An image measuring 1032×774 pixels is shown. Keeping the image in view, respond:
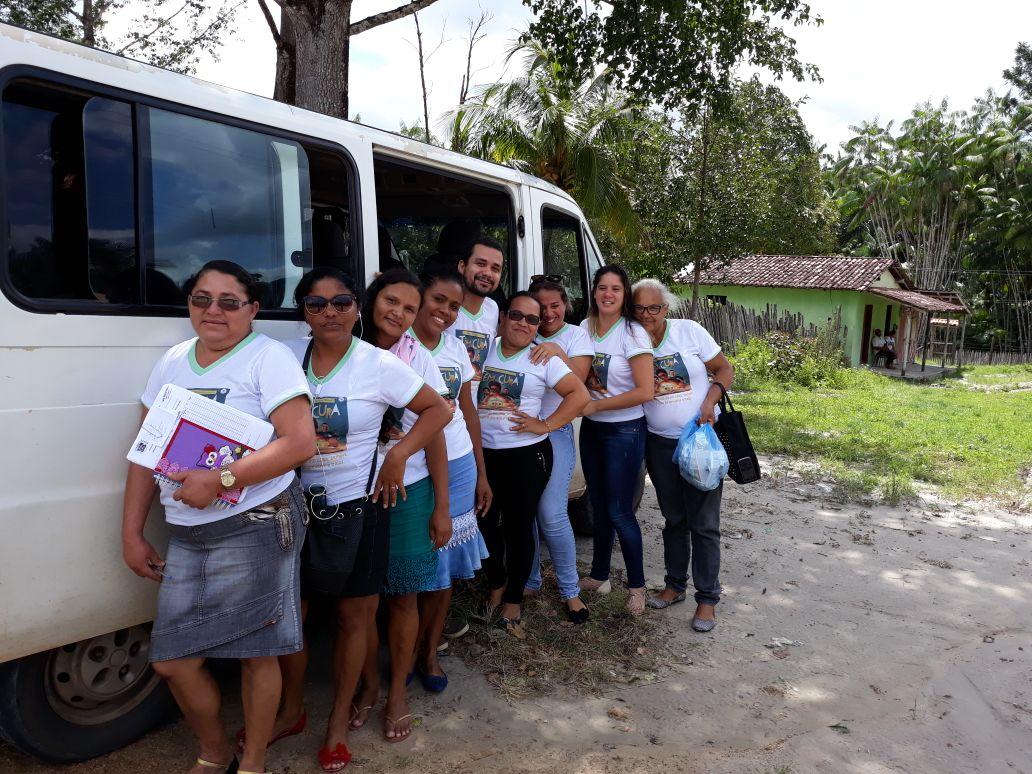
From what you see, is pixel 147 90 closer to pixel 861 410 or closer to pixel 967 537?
pixel 967 537

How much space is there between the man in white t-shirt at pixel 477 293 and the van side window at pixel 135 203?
0.79 meters

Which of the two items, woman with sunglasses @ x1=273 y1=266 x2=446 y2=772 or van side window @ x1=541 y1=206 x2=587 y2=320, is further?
van side window @ x1=541 y1=206 x2=587 y2=320

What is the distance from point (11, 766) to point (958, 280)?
4088cm

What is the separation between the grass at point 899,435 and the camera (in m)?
8.10

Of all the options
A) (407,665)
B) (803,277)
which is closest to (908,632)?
(407,665)

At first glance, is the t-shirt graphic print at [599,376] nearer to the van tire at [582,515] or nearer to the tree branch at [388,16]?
the van tire at [582,515]

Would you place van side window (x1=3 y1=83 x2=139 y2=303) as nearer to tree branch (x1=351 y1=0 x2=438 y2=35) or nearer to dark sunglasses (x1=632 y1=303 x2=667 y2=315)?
dark sunglasses (x1=632 y1=303 x2=667 y2=315)

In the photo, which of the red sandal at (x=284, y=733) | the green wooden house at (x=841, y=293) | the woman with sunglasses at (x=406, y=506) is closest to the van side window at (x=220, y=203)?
the woman with sunglasses at (x=406, y=506)

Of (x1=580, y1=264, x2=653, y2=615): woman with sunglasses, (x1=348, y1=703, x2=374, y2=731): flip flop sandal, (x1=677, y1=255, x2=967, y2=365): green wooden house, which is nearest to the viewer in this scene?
(x1=348, y1=703, x2=374, y2=731): flip flop sandal

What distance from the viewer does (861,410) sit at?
13.8m

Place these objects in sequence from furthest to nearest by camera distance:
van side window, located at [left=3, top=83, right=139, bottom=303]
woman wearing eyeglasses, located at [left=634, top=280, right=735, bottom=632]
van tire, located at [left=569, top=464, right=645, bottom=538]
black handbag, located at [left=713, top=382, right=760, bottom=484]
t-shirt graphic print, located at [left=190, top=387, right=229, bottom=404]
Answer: van tire, located at [left=569, top=464, right=645, bottom=538], black handbag, located at [left=713, top=382, right=760, bottom=484], woman wearing eyeglasses, located at [left=634, top=280, right=735, bottom=632], t-shirt graphic print, located at [left=190, top=387, right=229, bottom=404], van side window, located at [left=3, top=83, right=139, bottom=303]

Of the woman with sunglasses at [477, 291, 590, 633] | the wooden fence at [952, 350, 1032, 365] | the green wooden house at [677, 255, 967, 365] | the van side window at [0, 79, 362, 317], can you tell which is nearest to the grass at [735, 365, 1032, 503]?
the woman with sunglasses at [477, 291, 590, 633]

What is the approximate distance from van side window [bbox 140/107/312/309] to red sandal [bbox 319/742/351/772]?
1.62 metres

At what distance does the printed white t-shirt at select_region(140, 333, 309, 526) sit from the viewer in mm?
2420
